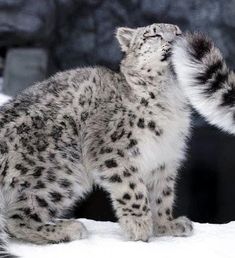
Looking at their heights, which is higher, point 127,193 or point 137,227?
point 127,193

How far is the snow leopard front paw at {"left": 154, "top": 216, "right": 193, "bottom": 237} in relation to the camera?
2756 millimetres

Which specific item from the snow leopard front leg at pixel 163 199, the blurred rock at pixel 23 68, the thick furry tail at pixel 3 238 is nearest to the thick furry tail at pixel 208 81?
the snow leopard front leg at pixel 163 199

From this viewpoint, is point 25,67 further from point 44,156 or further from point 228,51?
point 44,156

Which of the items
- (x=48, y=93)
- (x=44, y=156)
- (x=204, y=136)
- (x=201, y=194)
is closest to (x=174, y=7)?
(x=204, y=136)

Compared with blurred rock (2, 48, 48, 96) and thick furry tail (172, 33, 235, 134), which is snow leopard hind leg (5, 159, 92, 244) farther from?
blurred rock (2, 48, 48, 96)

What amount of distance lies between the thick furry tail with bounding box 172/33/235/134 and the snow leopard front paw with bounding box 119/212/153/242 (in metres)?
0.54

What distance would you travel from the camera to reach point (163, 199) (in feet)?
9.27

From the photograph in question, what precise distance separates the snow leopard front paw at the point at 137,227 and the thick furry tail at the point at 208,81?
1.76ft

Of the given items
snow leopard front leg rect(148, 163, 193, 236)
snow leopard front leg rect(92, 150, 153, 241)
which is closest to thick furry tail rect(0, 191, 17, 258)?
snow leopard front leg rect(92, 150, 153, 241)

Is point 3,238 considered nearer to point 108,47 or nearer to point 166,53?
point 166,53

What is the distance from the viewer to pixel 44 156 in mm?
2619

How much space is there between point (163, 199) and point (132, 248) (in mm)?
401

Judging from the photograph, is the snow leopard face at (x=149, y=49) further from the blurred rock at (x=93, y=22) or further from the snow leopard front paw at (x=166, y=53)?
the blurred rock at (x=93, y=22)

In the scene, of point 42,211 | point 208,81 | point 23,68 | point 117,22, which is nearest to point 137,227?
point 42,211
